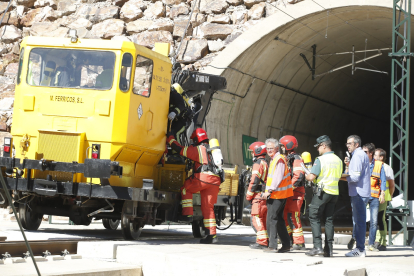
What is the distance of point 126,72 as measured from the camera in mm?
9148

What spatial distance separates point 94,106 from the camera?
904 cm

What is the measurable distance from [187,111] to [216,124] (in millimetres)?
7426

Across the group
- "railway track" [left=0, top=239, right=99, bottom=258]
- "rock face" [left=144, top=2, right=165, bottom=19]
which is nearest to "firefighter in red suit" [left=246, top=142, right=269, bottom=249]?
"railway track" [left=0, top=239, right=99, bottom=258]

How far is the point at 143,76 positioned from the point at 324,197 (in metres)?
3.51

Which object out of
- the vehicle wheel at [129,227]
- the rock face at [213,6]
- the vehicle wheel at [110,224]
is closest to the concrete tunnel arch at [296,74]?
the rock face at [213,6]

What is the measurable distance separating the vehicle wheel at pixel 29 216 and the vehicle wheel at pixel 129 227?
1759 millimetres

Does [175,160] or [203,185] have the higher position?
[175,160]

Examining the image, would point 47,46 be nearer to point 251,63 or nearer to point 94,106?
point 94,106

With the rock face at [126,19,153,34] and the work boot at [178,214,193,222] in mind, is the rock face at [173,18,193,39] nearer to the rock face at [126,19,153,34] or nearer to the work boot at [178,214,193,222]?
the rock face at [126,19,153,34]

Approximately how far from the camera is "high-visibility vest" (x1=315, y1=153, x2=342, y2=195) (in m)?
8.02

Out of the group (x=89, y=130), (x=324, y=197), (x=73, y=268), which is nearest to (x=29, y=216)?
(x=89, y=130)

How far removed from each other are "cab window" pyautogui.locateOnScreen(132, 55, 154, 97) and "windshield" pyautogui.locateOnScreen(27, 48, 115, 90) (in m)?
0.41

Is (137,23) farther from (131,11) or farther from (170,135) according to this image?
A: (170,135)

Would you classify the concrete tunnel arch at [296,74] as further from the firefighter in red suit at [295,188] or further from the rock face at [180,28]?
the firefighter in red suit at [295,188]
